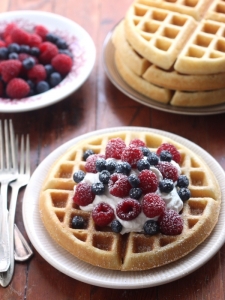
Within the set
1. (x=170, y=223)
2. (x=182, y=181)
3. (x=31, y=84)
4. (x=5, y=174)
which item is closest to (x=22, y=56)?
(x=31, y=84)

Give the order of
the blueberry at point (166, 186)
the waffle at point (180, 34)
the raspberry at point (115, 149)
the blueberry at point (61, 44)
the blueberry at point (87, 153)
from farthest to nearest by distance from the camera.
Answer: the blueberry at point (61, 44), the waffle at point (180, 34), the blueberry at point (87, 153), the raspberry at point (115, 149), the blueberry at point (166, 186)

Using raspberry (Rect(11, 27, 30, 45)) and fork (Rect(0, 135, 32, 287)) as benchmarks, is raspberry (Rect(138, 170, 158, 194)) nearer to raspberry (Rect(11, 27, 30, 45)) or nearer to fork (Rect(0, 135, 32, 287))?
fork (Rect(0, 135, 32, 287))

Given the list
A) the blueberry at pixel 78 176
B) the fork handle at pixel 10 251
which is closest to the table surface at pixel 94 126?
the fork handle at pixel 10 251

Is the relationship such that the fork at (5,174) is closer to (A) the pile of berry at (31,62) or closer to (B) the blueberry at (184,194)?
(A) the pile of berry at (31,62)

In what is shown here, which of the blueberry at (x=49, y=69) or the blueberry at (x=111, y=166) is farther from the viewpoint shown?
the blueberry at (x=49, y=69)

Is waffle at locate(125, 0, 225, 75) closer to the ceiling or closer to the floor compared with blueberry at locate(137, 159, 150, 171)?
closer to the ceiling

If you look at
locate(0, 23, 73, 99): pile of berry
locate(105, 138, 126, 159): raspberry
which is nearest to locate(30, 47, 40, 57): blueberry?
locate(0, 23, 73, 99): pile of berry

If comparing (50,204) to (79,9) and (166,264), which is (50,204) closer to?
(166,264)
